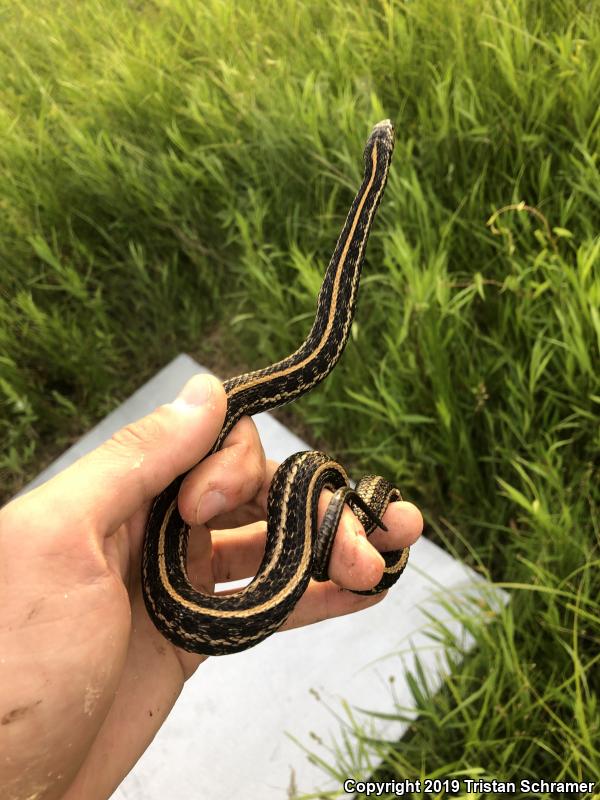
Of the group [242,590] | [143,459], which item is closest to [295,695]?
[242,590]

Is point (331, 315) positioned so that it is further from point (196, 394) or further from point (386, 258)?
point (196, 394)

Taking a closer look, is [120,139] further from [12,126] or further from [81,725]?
[81,725]

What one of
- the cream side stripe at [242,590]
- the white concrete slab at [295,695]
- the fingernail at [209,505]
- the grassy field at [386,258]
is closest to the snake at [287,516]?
the cream side stripe at [242,590]

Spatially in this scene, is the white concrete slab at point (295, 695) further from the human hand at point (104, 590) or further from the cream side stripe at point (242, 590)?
the cream side stripe at point (242, 590)

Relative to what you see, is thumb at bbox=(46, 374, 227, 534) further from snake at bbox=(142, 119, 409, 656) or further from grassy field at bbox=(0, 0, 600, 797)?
grassy field at bbox=(0, 0, 600, 797)

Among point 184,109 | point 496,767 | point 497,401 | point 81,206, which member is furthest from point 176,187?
point 496,767
